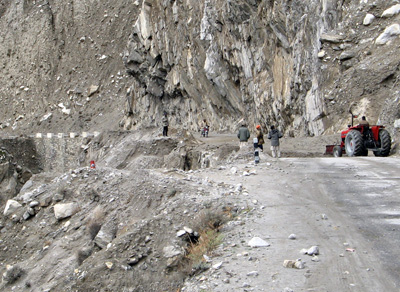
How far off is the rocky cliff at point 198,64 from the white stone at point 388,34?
4 cm

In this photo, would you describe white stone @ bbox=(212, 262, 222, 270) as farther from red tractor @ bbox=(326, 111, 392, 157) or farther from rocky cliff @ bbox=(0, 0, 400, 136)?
rocky cliff @ bbox=(0, 0, 400, 136)

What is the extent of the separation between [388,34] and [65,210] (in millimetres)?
17862

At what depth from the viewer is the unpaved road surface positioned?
18.6 ft

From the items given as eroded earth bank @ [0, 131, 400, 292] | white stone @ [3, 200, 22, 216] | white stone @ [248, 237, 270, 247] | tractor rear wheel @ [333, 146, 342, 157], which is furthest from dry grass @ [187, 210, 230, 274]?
tractor rear wheel @ [333, 146, 342, 157]

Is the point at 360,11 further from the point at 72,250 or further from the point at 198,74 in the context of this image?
the point at 72,250

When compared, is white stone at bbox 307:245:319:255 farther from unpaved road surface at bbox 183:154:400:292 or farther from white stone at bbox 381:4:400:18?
white stone at bbox 381:4:400:18

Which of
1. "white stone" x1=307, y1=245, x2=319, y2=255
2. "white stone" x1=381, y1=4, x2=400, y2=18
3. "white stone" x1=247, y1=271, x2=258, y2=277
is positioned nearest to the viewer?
"white stone" x1=247, y1=271, x2=258, y2=277

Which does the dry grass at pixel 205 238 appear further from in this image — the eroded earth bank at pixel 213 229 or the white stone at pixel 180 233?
the white stone at pixel 180 233

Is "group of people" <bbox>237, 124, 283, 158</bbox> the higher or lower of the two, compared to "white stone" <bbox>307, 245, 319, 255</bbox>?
higher

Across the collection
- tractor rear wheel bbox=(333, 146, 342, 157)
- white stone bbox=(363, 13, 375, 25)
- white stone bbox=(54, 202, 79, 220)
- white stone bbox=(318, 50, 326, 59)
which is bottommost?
white stone bbox=(54, 202, 79, 220)

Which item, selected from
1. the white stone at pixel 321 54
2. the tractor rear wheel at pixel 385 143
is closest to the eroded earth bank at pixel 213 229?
the tractor rear wheel at pixel 385 143

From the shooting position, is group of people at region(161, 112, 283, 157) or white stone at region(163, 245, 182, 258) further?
group of people at region(161, 112, 283, 157)

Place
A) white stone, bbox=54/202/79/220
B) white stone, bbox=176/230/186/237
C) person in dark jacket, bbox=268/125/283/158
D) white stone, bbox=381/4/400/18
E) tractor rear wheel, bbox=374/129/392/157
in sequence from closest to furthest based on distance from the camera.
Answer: white stone, bbox=176/230/186/237, white stone, bbox=54/202/79/220, tractor rear wheel, bbox=374/129/392/157, person in dark jacket, bbox=268/125/283/158, white stone, bbox=381/4/400/18

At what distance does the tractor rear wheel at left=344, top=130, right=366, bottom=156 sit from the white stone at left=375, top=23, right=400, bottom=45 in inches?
366
